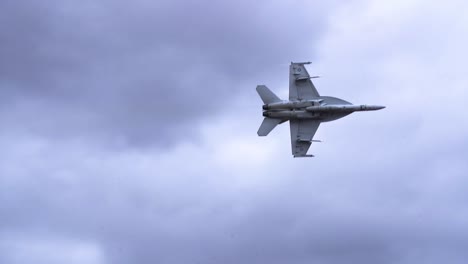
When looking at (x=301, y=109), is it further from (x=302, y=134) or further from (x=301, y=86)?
(x=302, y=134)

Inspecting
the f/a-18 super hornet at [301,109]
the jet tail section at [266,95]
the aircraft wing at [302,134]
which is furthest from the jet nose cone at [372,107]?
the jet tail section at [266,95]

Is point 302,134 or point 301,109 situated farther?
point 302,134

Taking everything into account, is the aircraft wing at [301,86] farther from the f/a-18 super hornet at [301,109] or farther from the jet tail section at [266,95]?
the jet tail section at [266,95]

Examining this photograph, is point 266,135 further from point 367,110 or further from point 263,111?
point 367,110

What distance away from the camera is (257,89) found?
412ft

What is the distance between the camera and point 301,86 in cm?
12612

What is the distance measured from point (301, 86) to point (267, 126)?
6914mm

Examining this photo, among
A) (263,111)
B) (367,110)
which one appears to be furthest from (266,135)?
(367,110)

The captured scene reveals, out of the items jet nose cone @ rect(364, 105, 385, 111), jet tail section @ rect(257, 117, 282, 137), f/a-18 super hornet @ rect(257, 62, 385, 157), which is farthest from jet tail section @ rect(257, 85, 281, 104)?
jet nose cone @ rect(364, 105, 385, 111)

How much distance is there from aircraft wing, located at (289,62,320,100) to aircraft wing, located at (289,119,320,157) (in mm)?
3328

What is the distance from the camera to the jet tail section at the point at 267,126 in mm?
125500

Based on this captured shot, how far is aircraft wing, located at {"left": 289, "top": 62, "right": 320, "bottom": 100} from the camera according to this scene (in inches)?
4948

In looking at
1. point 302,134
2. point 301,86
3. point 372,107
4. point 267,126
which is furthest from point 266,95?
point 372,107

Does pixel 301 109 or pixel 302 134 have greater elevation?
pixel 301 109
